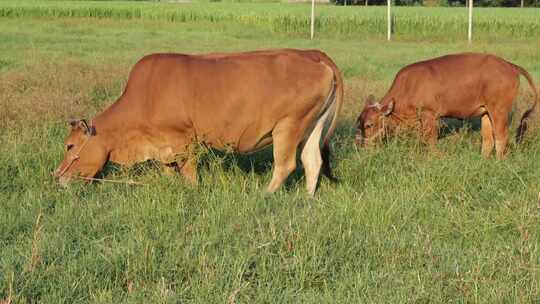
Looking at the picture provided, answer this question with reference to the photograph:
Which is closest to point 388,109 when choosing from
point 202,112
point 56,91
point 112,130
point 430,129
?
point 430,129

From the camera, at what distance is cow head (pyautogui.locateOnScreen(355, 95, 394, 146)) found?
26.0 ft

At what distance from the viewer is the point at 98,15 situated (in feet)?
128

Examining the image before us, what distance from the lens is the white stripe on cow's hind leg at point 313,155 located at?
625cm

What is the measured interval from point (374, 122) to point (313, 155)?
73.3 inches

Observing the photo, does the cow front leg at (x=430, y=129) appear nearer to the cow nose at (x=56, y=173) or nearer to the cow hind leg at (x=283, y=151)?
the cow hind leg at (x=283, y=151)

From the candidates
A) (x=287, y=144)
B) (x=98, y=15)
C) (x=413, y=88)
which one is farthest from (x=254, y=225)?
(x=98, y=15)

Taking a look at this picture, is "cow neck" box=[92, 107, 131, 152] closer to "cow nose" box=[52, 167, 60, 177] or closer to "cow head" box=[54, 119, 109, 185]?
"cow head" box=[54, 119, 109, 185]

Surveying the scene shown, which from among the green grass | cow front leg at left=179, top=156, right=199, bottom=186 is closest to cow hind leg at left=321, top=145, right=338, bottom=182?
cow front leg at left=179, top=156, right=199, bottom=186

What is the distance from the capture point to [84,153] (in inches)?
235

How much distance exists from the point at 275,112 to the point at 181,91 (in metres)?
0.86

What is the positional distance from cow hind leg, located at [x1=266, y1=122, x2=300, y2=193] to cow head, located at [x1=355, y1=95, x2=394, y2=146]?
1.99 m

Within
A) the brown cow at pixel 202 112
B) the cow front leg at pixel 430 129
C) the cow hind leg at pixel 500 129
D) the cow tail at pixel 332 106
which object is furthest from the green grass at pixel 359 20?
the brown cow at pixel 202 112

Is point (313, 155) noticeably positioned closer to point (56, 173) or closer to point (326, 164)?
point (326, 164)

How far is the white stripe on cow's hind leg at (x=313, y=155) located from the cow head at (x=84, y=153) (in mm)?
1871
